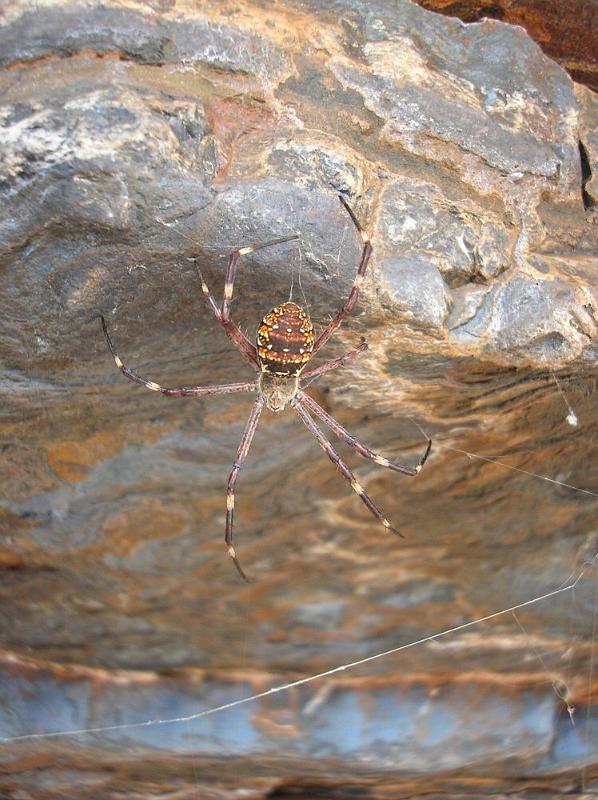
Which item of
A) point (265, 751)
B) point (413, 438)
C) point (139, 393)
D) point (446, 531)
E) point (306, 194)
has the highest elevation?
point (306, 194)

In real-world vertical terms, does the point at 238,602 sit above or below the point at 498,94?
below

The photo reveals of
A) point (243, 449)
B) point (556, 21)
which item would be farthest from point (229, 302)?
point (556, 21)

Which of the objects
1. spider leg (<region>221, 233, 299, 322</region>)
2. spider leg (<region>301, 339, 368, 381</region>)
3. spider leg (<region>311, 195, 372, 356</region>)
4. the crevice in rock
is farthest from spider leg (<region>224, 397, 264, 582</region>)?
the crevice in rock

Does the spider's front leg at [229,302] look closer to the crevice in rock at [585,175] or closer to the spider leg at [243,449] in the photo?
the spider leg at [243,449]

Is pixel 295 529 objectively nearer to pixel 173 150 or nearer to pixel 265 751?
pixel 265 751

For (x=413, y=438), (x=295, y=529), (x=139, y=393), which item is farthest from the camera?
(x=295, y=529)

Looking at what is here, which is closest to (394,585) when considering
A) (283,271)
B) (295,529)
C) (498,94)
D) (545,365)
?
(295,529)
